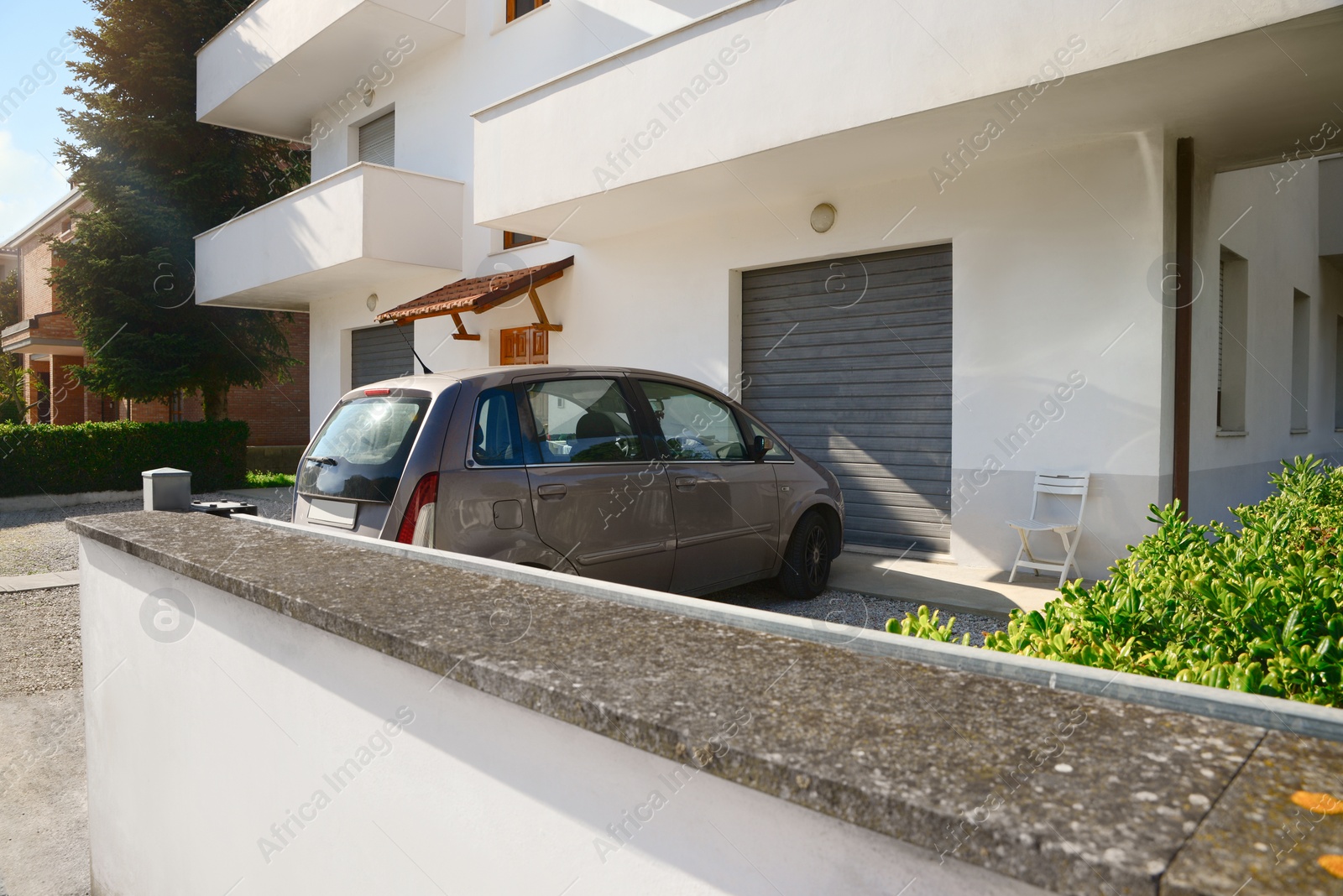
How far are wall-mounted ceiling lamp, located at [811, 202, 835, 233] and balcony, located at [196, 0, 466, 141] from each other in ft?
24.9

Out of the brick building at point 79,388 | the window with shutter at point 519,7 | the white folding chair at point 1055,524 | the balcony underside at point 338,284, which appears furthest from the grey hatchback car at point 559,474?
Answer: the brick building at point 79,388

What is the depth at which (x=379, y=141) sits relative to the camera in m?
16.0

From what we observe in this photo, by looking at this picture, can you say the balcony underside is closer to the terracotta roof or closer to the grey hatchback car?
the terracotta roof

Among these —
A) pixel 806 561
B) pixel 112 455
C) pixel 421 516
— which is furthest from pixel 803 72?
pixel 112 455

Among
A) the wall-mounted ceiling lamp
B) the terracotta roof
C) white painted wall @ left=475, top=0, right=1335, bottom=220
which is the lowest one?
the terracotta roof

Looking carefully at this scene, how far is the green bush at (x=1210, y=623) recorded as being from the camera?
1641 millimetres

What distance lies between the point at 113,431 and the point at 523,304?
8.41 m

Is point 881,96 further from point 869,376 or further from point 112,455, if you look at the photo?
point 112,455

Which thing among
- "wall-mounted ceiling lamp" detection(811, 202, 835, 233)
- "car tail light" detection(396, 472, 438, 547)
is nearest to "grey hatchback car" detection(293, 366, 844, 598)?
"car tail light" detection(396, 472, 438, 547)

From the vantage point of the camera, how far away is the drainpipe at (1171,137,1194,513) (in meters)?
7.22

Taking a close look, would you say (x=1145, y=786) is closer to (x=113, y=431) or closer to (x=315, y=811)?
(x=315, y=811)

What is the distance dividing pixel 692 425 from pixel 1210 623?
429 cm

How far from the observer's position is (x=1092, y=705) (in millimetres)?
1261

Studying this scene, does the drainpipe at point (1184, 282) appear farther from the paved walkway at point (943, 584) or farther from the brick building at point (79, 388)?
the brick building at point (79, 388)
